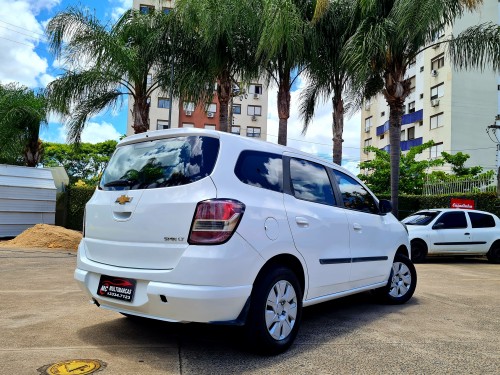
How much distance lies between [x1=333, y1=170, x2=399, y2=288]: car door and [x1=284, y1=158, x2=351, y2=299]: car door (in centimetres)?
19

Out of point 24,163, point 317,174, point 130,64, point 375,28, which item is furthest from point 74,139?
point 317,174

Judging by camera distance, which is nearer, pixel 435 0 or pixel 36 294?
pixel 36 294

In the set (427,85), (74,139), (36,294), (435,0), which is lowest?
(36,294)

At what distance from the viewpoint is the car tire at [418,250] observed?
12.2 metres

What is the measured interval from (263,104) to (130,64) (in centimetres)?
4206

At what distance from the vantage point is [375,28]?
1370 cm

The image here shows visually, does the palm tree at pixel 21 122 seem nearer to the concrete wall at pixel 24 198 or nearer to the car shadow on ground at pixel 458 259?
the concrete wall at pixel 24 198

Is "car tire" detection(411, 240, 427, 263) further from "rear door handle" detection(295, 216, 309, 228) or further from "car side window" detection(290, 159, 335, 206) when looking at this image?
"rear door handle" detection(295, 216, 309, 228)

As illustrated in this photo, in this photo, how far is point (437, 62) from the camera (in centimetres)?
4109

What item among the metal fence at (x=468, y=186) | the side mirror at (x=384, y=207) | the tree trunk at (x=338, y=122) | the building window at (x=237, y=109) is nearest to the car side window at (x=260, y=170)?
the side mirror at (x=384, y=207)

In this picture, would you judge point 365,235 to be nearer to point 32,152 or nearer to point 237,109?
point 32,152

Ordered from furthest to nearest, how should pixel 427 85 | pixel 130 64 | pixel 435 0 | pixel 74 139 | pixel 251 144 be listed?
1. pixel 427 85
2. pixel 74 139
3. pixel 130 64
4. pixel 435 0
5. pixel 251 144

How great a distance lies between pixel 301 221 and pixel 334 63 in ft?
43.7

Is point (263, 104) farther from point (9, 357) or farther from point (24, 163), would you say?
point (9, 357)
